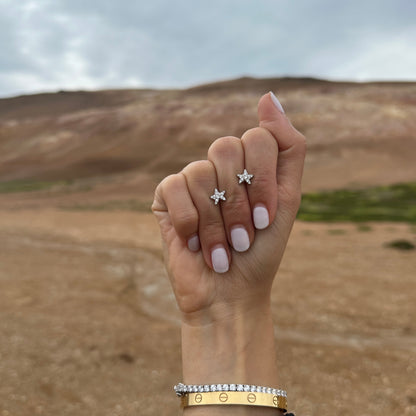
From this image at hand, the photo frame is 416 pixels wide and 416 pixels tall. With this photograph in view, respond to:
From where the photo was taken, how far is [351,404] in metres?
4.35

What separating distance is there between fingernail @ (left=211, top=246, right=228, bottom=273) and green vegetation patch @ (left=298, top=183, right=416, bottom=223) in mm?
17114

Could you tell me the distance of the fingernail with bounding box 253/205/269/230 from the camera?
1.87 meters

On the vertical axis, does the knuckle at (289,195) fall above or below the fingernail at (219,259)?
above

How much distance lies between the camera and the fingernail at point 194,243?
1932mm

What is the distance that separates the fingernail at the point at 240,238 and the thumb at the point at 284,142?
394 mm

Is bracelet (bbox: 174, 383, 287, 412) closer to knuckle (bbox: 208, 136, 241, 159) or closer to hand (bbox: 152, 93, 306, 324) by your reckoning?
hand (bbox: 152, 93, 306, 324)

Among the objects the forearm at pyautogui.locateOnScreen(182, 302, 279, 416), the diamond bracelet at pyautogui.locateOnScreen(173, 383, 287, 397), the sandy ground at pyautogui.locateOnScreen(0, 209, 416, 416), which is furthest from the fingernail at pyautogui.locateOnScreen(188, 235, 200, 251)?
the sandy ground at pyautogui.locateOnScreen(0, 209, 416, 416)

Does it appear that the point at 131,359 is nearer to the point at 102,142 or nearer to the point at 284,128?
the point at 284,128

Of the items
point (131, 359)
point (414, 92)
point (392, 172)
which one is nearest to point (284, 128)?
point (131, 359)

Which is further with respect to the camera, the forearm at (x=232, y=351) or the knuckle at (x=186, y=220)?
the forearm at (x=232, y=351)

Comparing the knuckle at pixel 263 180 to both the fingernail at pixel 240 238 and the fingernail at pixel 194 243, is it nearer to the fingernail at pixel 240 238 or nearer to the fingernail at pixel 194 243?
the fingernail at pixel 240 238

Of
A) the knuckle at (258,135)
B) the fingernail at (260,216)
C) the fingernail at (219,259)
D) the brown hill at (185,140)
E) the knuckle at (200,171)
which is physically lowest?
the fingernail at (219,259)

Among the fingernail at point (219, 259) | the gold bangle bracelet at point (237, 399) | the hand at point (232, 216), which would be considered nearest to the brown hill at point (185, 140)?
the hand at point (232, 216)

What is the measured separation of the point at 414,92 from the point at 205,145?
38.8 metres
